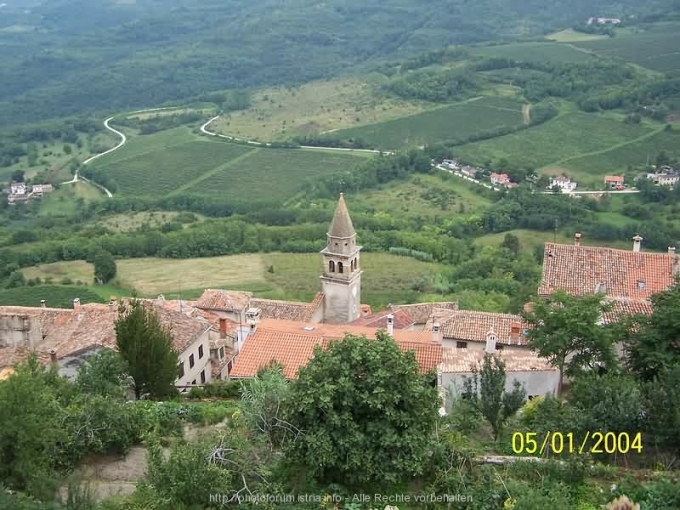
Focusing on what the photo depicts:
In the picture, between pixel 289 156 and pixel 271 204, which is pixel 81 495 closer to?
pixel 271 204

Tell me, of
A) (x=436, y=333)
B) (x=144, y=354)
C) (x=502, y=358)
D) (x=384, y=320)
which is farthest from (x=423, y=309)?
(x=144, y=354)

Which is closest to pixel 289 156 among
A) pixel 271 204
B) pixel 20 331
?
pixel 271 204

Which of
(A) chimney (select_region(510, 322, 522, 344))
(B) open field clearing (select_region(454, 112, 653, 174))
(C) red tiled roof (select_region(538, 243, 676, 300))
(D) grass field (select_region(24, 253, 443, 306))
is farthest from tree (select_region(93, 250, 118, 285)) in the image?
(B) open field clearing (select_region(454, 112, 653, 174))

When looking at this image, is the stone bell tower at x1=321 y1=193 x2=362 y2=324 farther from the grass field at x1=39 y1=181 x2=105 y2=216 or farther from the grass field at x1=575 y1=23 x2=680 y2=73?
the grass field at x1=575 y1=23 x2=680 y2=73

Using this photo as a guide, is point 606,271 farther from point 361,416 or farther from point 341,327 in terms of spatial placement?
point 361,416

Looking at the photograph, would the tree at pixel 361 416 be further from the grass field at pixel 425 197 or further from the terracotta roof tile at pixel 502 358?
the grass field at pixel 425 197
